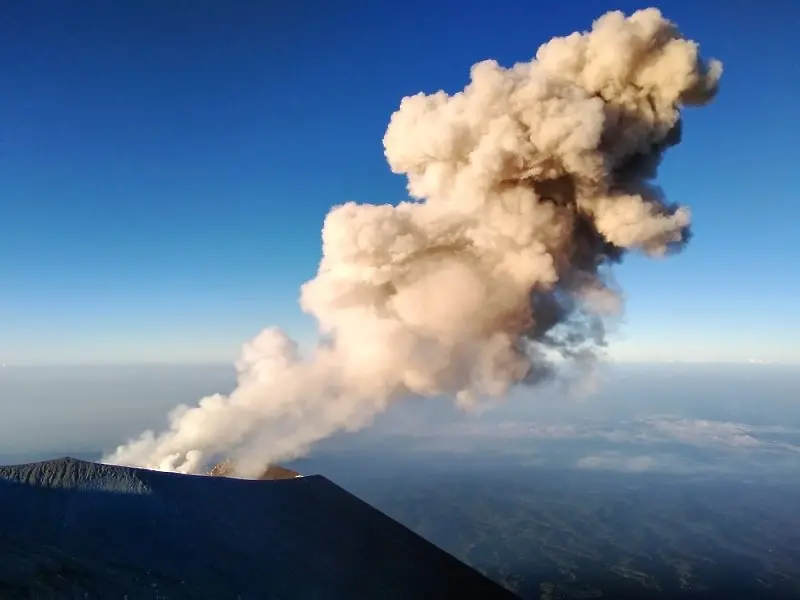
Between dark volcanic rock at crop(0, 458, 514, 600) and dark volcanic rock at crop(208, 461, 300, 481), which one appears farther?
dark volcanic rock at crop(208, 461, 300, 481)

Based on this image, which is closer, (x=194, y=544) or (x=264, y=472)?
(x=194, y=544)

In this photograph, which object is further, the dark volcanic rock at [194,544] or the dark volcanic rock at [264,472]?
the dark volcanic rock at [264,472]

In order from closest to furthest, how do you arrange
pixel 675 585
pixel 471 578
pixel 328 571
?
1. pixel 328 571
2. pixel 471 578
3. pixel 675 585

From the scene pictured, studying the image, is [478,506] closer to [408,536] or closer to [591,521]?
[591,521]

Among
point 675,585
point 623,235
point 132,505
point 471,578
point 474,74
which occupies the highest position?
point 474,74

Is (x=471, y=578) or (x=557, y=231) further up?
(x=557, y=231)

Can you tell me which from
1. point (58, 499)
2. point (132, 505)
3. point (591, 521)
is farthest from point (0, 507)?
point (591, 521)

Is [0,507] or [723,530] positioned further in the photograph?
[723,530]

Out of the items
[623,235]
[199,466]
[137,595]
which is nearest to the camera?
[137,595]
